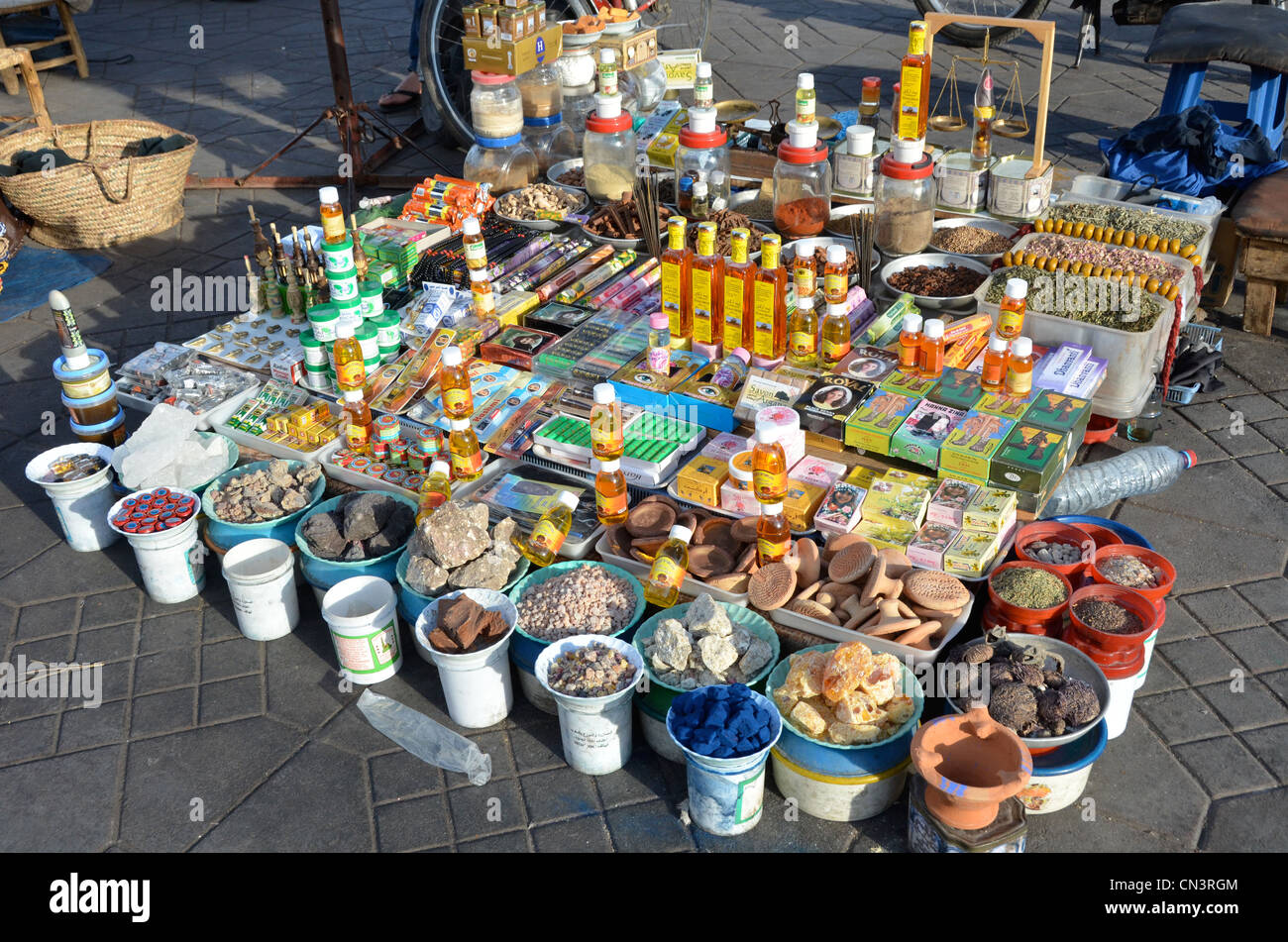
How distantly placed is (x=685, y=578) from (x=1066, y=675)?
1.05 metres

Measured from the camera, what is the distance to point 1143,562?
3.25 meters

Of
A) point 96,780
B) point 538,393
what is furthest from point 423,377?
point 96,780

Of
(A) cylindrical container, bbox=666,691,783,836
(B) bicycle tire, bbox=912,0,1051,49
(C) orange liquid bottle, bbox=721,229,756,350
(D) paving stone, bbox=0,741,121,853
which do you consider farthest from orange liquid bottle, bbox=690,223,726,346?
(B) bicycle tire, bbox=912,0,1051,49

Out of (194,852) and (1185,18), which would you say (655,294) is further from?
(1185,18)

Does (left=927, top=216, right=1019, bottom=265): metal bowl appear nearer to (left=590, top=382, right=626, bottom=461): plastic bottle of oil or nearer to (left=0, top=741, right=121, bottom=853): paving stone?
(left=590, top=382, right=626, bottom=461): plastic bottle of oil

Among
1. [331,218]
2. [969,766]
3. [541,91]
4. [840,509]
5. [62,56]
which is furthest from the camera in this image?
[62,56]

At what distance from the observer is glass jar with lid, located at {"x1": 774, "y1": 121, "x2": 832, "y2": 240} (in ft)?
14.9

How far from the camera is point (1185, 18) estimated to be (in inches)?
234

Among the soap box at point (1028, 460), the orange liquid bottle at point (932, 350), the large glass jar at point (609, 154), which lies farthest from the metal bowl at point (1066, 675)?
the large glass jar at point (609, 154)

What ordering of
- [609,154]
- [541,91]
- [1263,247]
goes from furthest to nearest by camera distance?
1. [541,91]
2. [609,154]
3. [1263,247]

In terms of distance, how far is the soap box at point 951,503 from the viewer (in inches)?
129

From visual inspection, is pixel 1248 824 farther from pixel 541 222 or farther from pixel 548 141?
pixel 548 141

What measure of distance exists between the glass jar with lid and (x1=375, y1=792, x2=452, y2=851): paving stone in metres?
2.78

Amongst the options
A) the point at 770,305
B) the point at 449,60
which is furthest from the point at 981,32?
the point at 770,305
